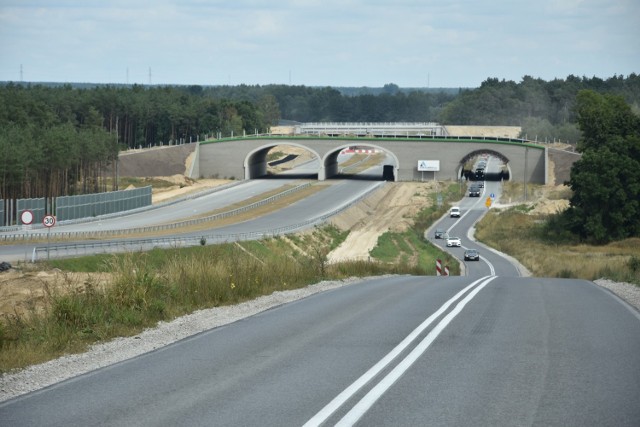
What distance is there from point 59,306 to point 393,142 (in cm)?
10471

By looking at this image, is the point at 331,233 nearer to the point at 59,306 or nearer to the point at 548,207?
the point at 548,207

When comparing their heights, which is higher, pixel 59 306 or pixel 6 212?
pixel 59 306

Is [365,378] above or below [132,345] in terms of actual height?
above

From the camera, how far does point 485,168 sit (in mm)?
155625

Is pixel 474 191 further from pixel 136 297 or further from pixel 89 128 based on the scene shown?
pixel 136 297

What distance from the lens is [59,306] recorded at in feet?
49.4

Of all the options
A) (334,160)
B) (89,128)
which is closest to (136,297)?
(89,128)

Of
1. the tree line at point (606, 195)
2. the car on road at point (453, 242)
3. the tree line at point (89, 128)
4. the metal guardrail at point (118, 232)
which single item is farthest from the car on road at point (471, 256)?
the tree line at point (89, 128)

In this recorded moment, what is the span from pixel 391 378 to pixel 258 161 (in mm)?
119997

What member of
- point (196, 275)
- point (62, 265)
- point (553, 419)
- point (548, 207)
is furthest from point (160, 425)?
point (548, 207)

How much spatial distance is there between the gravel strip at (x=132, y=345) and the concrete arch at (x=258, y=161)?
328ft

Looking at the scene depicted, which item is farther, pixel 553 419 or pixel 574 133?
pixel 574 133

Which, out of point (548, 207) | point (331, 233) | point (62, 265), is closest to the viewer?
point (62, 265)

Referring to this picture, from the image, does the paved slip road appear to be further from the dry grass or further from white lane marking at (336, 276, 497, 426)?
the dry grass
